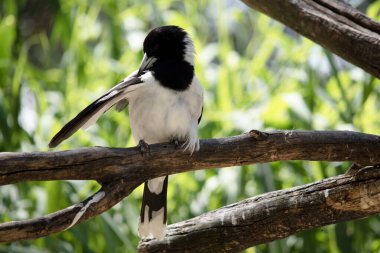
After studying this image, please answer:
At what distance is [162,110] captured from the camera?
8.11ft

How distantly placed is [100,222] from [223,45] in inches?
48.5

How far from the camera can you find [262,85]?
369 cm

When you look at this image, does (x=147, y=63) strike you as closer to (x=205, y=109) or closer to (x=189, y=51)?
(x=189, y=51)

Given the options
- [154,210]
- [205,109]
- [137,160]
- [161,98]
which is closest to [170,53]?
[161,98]

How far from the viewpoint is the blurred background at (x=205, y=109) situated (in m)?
3.19

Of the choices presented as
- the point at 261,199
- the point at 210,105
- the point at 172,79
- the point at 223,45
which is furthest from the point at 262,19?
the point at 261,199

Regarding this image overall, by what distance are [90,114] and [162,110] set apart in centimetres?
42

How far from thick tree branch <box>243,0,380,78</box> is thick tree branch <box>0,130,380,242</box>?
0.39 meters

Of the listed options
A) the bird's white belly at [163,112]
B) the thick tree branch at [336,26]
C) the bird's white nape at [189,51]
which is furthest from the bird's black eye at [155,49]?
the thick tree branch at [336,26]

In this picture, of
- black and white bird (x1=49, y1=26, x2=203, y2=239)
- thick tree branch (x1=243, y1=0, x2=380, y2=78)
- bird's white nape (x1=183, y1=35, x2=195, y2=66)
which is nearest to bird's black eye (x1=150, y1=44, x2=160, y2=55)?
black and white bird (x1=49, y1=26, x2=203, y2=239)

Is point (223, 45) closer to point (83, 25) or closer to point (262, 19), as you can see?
point (262, 19)

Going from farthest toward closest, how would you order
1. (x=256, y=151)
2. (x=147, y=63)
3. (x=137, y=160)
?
(x=147, y=63) < (x=256, y=151) < (x=137, y=160)

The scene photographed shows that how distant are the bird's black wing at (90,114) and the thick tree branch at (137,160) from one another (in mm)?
90

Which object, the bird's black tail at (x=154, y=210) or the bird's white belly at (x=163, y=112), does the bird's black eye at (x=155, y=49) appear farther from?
the bird's black tail at (x=154, y=210)
